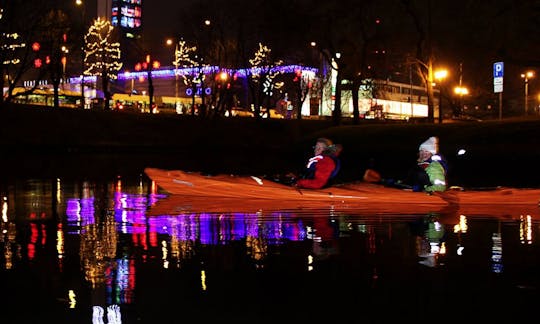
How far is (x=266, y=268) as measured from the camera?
28.1ft

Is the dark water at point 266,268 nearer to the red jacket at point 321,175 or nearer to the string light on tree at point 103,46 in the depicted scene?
the red jacket at point 321,175

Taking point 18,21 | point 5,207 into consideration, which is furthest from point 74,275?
point 18,21

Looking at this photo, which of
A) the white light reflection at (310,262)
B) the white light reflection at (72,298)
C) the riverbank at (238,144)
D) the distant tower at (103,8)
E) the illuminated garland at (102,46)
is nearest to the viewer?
the white light reflection at (72,298)

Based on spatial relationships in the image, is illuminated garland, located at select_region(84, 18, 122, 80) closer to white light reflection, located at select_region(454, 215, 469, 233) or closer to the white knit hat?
the white knit hat

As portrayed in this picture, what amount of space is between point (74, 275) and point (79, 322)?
1922 mm

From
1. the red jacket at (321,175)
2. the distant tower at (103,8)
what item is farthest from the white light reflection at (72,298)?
the distant tower at (103,8)

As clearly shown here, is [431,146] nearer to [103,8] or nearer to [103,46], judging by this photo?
[103,46]

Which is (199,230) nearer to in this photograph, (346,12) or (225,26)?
(346,12)

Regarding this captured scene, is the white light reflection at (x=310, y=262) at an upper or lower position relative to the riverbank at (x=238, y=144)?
lower

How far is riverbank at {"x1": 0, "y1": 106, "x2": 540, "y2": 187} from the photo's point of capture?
108 feet

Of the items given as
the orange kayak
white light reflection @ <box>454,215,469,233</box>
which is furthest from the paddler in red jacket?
white light reflection @ <box>454,215,469,233</box>

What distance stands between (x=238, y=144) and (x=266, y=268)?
54.0 m

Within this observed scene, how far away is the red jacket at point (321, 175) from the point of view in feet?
54.2

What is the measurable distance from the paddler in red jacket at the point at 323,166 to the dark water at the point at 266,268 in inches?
90.5
